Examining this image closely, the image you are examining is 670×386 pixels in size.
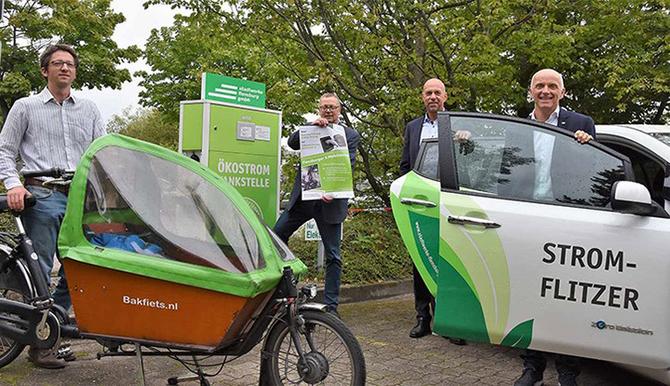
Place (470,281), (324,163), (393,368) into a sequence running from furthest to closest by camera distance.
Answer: (324,163), (393,368), (470,281)

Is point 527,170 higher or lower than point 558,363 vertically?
higher

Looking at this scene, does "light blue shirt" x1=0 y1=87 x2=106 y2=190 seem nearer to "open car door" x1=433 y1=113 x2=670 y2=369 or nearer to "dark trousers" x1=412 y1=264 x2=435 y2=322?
"open car door" x1=433 y1=113 x2=670 y2=369

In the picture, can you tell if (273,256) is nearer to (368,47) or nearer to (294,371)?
(294,371)

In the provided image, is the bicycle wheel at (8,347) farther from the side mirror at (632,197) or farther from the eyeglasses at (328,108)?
the side mirror at (632,197)

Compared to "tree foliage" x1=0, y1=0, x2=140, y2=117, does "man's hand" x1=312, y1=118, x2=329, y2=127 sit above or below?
below

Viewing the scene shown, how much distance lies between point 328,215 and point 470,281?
1742 mm

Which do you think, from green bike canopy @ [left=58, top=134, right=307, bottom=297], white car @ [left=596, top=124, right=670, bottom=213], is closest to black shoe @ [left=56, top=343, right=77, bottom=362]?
green bike canopy @ [left=58, top=134, right=307, bottom=297]

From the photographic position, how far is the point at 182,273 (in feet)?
10.4

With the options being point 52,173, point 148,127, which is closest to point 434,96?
point 52,173

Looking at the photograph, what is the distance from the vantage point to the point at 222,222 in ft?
10.6

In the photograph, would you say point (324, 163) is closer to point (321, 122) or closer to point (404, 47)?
point (321, 122)

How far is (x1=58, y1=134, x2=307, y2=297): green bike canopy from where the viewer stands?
3180 millimetres

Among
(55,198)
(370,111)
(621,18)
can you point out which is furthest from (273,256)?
(621,18)

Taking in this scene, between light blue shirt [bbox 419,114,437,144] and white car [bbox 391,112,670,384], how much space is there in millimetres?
920
